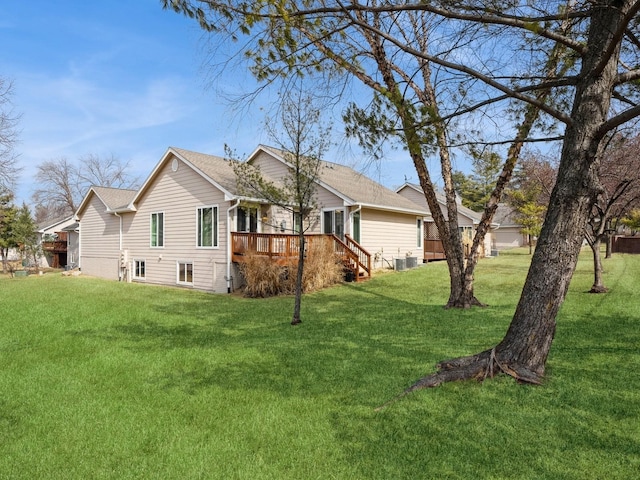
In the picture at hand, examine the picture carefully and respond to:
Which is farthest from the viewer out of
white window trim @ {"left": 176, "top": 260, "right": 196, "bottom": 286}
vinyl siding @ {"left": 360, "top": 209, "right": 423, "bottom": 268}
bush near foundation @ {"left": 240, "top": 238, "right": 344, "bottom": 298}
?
vinyl siding @ {"left": 360, "top": 209, "right": 423, "bottom": 268}

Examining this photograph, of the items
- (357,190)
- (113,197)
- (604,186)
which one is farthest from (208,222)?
(604,186)

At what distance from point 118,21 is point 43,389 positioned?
22.4 feet

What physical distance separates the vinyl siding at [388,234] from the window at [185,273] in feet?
Result: 24.7

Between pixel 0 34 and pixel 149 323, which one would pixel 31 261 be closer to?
pixel 0 34

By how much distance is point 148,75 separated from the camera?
982 cm

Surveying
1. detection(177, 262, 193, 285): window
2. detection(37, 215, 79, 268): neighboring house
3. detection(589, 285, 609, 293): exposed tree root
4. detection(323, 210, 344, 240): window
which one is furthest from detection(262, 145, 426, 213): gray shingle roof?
detection(37, 215, 79, 268): neighboring house

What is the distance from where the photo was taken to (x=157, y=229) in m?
18.5

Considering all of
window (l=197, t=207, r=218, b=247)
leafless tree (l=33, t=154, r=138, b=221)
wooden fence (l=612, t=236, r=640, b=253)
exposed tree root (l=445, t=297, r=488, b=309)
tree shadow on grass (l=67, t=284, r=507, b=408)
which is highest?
leafless tree (l=33, t=154, r=138, b=221)

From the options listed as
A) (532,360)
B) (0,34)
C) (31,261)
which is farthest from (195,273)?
(31,261)

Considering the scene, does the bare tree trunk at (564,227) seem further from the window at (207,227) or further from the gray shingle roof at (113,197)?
the gray shingle roof at (113,197)

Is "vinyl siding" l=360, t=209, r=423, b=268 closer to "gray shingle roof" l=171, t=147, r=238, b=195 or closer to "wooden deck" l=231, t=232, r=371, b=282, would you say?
"wooden deck" l=231, t=232, r=371, b=282

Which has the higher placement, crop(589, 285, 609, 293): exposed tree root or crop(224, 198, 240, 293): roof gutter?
crop(224, 198, 240, 293): roof gutter

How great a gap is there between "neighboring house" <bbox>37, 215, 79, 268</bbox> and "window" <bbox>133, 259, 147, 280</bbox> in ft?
40.6

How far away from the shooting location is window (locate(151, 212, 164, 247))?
18234 mm
